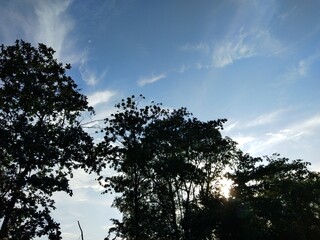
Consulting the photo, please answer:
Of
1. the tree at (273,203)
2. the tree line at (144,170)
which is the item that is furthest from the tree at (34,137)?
the tree at (273,203)

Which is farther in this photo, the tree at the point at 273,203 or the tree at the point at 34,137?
the tree at the point at 273,203

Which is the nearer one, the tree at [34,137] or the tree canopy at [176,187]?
the tree at [34,137]

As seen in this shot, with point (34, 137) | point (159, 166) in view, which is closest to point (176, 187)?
point (159, 166)

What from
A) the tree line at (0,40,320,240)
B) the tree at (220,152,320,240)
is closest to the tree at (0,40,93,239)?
the tree line at (0,40,320,240)

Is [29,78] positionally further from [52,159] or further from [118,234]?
[118,234]

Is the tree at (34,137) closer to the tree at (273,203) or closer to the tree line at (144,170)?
the tree line at (144,170)

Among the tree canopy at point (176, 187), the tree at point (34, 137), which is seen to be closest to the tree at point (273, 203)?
the tree canopy at point (176, 187)

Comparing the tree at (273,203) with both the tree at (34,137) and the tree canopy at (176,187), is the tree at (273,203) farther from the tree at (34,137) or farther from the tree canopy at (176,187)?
the tree at (34,137)

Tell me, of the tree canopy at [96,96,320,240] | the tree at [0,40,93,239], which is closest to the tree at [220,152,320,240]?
the tree canopy at [96,96,320,240]

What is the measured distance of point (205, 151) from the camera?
3578 centimetres

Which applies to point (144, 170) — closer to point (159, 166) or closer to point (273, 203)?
point (159, 166)

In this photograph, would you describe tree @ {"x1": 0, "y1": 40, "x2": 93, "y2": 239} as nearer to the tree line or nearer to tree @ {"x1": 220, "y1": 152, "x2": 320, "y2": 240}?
the tree line

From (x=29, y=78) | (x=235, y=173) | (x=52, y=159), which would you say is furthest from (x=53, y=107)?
(x=235, y=173)

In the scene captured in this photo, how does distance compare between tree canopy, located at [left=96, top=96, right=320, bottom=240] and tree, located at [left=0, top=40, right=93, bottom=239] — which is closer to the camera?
tree, located at [left=0, top=40, right=93, bottom=239]
